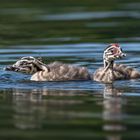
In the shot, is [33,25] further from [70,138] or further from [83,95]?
[70,138]

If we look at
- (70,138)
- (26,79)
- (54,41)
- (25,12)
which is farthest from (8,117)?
(25,12)

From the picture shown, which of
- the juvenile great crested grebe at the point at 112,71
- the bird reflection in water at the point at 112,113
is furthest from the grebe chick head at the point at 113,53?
the bird reflection in water at the point at 112,113

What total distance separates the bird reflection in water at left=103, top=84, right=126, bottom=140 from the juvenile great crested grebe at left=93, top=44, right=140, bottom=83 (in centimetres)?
112

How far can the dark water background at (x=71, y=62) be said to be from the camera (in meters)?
12.5

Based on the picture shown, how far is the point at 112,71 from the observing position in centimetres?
1753

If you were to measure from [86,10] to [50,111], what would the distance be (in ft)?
57.2

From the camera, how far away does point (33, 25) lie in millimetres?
26875

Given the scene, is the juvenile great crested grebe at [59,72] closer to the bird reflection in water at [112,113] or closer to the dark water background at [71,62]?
the dark water background at [71,62]

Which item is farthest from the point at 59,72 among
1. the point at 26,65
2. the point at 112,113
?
the point at 112,113

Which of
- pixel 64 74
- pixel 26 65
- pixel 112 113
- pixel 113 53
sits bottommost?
pixel 112 113

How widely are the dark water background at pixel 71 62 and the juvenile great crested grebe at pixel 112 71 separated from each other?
0.99 feet

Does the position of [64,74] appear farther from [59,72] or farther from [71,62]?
[71,62]

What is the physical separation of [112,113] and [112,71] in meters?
4.22

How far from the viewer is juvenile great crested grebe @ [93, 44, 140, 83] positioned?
17312mm
